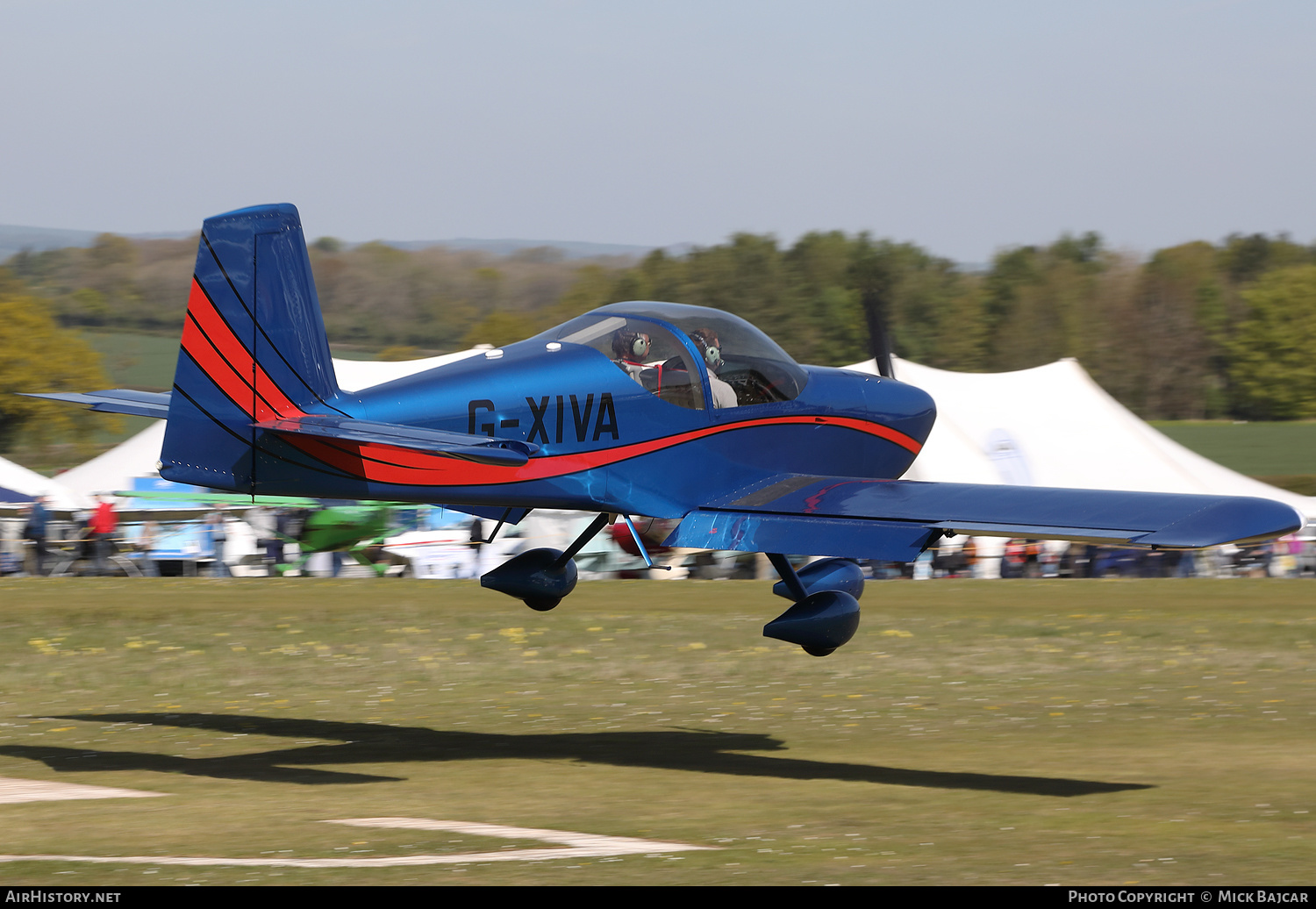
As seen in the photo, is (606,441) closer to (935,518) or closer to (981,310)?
(935,518)

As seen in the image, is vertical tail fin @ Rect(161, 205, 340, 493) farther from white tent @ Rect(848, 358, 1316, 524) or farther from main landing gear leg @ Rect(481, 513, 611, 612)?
white tent @ Rect(848, 358, 1316, 524)

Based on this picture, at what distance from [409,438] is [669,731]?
6455 mm

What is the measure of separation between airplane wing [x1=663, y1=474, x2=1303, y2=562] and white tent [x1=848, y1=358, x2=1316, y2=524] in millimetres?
19065

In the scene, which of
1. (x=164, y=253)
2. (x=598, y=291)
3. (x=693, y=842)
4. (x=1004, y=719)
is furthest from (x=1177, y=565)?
(x=164, y=253)

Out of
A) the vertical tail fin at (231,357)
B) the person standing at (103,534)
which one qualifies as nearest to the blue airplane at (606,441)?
the vertical tail fin at (231,357)

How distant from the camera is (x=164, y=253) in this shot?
139 metres

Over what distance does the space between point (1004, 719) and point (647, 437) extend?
21.6ft

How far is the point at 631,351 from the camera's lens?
1277 cm

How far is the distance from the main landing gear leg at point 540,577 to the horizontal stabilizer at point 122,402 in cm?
329

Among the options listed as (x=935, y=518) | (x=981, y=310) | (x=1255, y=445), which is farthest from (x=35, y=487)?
(x=981, y=310)

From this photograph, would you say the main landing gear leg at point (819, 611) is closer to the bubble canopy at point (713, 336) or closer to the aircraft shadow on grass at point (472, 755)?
the aircraft shadow on grass at point (472, 755)

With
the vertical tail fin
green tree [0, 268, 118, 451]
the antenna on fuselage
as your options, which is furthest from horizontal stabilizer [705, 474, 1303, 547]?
green tree [0, 268, 118, 451]

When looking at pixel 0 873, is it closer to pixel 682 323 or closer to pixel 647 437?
pixel 647 437

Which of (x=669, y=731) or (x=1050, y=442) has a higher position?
(x=1050, y=442)
